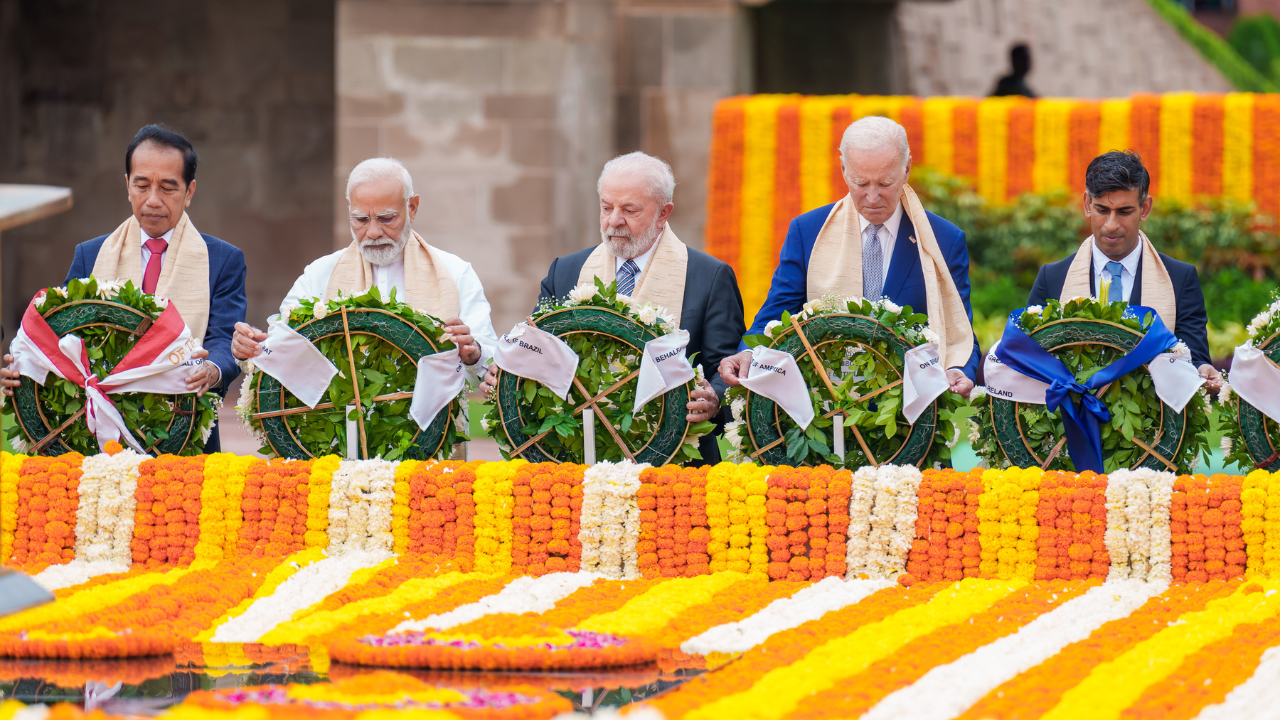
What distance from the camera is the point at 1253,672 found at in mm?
3340

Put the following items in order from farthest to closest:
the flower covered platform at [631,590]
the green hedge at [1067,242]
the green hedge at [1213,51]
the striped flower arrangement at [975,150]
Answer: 1. the green hedge at [1213,51]
2. the striped flower arrangement at [975,150]
3. the green hedge at [1067,242]
4. the flower covered platform at [631,590]

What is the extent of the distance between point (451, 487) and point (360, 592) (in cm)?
47

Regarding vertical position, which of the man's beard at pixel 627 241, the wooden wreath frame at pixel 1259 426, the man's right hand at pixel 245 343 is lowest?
the wooden wreath frame at pixel 1259 426

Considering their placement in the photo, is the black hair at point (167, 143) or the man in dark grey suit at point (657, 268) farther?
the black hair at point (167, 143)

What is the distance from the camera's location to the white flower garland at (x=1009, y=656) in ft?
10.3

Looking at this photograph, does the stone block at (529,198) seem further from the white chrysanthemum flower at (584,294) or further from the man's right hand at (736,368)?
the man's right hand at (736,368)

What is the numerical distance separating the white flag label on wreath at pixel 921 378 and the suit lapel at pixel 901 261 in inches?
19.9

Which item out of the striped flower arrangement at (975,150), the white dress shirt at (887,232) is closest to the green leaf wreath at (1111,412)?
the white dress shirt at (887,232)

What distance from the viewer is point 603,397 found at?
4.47m

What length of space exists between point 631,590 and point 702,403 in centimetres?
64

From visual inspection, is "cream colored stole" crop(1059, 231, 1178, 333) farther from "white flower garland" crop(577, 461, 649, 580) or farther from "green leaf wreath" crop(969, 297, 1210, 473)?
"white flower garland" crop(577, 461, 649, 580)

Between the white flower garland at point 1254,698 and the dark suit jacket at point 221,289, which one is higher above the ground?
the dark suit jacket at point 221,289

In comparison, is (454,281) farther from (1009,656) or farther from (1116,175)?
(1009,656)

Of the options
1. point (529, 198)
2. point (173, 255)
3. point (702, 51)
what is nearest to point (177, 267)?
point (173, 255)
